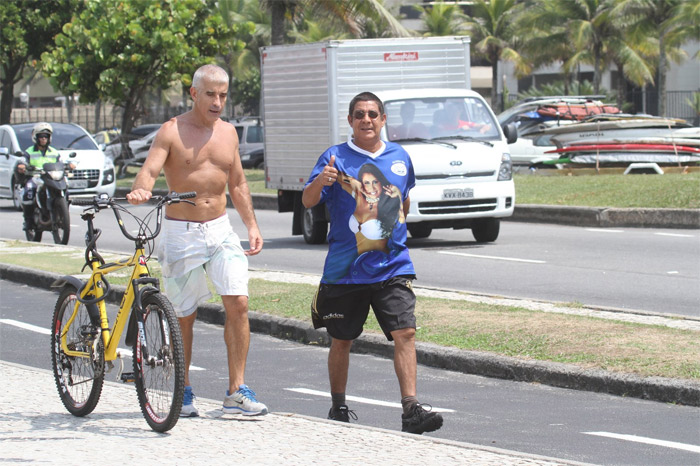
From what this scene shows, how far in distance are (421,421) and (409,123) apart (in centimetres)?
1052

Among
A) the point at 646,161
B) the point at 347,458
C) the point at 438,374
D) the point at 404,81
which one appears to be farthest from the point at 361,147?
the point at 646,161

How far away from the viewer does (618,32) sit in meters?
52.4

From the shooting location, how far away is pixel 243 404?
6000 mm

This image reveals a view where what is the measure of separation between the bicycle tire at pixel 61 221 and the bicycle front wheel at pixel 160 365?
36.9 feet

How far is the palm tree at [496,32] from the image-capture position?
57.8 metres

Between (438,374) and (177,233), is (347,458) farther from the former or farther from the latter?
(438,374)

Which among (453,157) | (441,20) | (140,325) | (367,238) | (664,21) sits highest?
(441,20)

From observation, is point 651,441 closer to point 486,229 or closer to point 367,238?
point 367,238

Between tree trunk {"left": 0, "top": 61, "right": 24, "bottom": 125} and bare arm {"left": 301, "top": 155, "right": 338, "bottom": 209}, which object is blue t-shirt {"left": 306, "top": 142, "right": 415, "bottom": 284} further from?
tree trunk {"left": 0, "top": 61, "right": 24, "bottom": 125}

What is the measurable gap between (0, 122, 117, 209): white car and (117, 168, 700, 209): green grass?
8.33 m

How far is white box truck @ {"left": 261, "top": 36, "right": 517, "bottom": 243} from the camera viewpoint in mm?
15570

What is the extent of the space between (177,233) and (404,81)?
12002 mm

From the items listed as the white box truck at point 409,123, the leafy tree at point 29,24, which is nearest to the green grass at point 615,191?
the white box truck at point 409,123

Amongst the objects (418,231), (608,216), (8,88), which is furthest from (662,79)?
(418,231)
